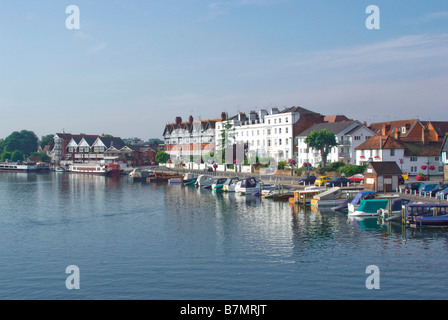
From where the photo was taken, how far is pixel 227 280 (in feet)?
97.6

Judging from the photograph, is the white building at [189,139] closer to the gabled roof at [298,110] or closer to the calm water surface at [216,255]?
the gabled roof at [298,110]

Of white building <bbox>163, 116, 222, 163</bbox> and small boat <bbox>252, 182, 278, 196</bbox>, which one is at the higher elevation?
white building <bbox>163, 116, 222, 163</bbox>

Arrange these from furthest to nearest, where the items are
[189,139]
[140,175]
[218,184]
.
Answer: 1. [189,139]
2. [140,175]
3. [218,184]

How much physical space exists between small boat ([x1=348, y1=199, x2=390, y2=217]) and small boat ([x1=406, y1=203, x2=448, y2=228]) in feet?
15.3

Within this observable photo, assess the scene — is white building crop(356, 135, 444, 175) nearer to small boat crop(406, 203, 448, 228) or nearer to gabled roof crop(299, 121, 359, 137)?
gabled roof crop(299, 121, 359, 137)

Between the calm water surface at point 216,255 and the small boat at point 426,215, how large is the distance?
6.32 ft

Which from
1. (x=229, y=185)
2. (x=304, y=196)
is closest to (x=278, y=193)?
(x=304, y=196)

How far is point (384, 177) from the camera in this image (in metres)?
63.4

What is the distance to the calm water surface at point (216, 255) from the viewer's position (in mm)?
28203

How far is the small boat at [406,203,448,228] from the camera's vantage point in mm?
43719

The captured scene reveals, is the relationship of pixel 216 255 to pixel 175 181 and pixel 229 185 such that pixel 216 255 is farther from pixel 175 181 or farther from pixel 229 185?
pixel 175 181

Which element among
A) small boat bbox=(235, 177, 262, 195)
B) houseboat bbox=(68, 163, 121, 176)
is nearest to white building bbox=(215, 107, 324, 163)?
small boat bbox=(235, 177, 262, 195)

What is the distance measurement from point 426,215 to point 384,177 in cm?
1850

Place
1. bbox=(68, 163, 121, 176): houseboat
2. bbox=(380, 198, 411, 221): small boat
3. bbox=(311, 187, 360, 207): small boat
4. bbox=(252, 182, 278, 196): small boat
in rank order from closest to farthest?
bbox=(380, 198, 411, 221): small boat < bbox=(311, 187, 360, 207): small boat < bbox=(252, 182, 278, 196): small boat < bbox=(68, 163, 121, 176): houseboat
